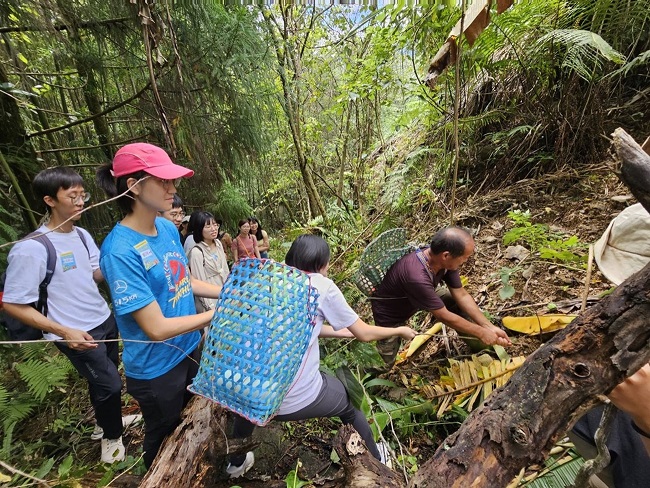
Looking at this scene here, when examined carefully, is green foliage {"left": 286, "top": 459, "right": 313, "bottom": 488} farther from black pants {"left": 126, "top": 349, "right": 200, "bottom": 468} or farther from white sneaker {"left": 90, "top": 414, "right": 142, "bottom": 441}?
white sneaker {"left": 90, "top": 414, "right": 142, "bottom": 441}

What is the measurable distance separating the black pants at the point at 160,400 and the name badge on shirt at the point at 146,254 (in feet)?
1.81

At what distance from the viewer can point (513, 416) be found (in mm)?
1036

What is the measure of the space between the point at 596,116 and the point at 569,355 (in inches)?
173

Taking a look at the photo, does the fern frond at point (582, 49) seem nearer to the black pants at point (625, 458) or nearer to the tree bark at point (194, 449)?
the black pants at point (625, 458)

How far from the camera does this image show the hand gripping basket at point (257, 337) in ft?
4.66

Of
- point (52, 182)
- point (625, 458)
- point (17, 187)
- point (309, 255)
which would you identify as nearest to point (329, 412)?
→ point (309, 255)

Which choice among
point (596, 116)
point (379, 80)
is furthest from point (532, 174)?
point (379, 80)

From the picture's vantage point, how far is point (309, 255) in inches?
74.1

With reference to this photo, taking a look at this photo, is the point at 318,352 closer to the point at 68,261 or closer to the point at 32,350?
the point at 68,261

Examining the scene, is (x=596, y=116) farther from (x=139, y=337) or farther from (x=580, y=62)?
(x=139, y=337)

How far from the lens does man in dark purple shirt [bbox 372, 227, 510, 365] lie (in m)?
2.49

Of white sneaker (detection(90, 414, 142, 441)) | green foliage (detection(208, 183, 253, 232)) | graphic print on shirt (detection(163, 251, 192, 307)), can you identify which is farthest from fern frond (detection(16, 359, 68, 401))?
green foliage (detection(208, 183, 253, 232))

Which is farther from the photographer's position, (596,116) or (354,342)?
(596,116)

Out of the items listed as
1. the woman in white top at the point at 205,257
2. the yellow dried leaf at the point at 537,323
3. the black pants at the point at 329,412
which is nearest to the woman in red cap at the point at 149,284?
the black pants at the point at 329,412
